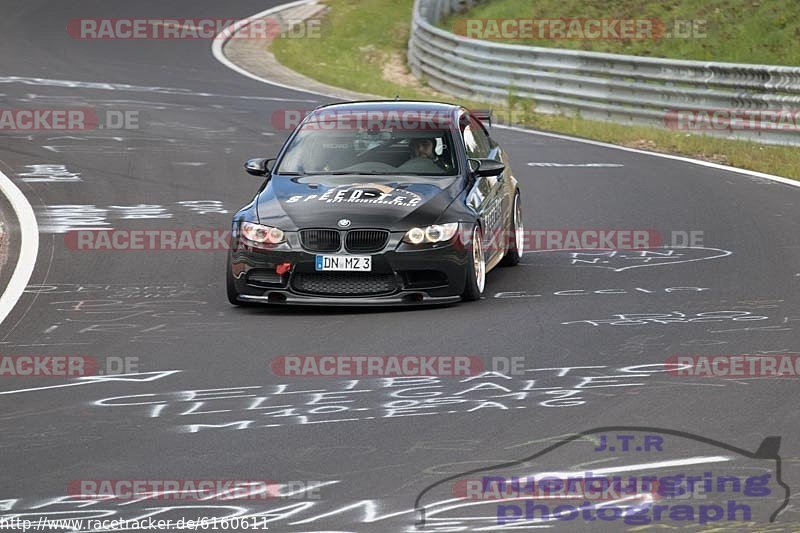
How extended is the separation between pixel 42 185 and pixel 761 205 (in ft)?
27.3

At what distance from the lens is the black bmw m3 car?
10992 mm

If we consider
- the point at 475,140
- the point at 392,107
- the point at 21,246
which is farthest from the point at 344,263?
the point at 21,246

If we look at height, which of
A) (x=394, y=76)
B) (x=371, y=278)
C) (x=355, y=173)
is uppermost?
(x=394, y=76)

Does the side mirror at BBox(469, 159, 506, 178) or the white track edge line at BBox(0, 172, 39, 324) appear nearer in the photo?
the white track edge line at BBox(0, 172, 39, 324)

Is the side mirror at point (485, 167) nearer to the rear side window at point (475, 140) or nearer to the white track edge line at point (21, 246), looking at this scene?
the rear side window at point (475, 140)

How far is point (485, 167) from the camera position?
11953 mm

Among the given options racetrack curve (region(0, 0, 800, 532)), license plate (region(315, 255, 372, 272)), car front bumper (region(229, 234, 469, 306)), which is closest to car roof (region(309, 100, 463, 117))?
racetrack curve (region(0, 0, 800, 532))

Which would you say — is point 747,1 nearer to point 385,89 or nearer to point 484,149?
point 385,89

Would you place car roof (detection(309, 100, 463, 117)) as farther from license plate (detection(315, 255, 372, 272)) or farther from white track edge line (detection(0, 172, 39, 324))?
white track edge line (detection(0, 172, 39, 324))

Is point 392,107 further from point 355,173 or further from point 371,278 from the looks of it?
point 371,278

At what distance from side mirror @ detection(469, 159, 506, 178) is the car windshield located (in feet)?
0.51

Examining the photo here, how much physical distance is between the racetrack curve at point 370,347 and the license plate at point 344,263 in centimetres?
34

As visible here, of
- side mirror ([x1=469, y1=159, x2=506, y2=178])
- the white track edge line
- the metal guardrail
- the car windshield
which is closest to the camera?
the white track edge line

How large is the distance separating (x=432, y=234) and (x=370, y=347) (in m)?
1.72
